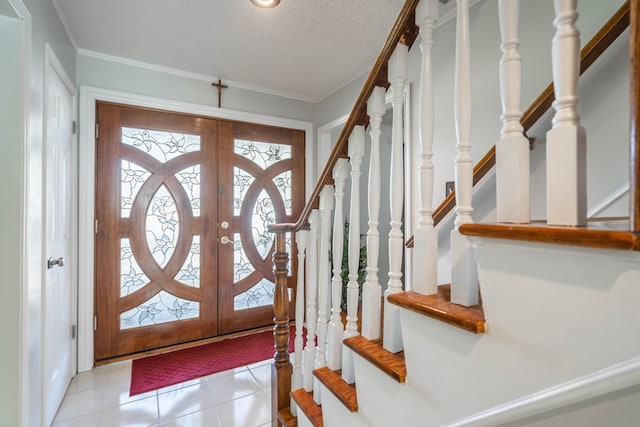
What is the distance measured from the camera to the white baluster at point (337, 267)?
1.22 metres

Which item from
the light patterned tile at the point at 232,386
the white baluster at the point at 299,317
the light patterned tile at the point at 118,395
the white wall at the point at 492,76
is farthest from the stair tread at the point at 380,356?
the light patterned tile at the point at 118,395

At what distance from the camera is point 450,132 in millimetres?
1914

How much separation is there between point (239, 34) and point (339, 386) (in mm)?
2356

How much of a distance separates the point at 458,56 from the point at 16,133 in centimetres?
188

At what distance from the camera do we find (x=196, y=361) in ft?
8.09

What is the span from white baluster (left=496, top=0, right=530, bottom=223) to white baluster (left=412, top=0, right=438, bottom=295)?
0.68ft

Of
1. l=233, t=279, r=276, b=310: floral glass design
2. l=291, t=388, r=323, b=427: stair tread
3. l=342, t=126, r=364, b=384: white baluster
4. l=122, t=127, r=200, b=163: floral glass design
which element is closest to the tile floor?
l=291, t=388, r=323, b=427: stair tread

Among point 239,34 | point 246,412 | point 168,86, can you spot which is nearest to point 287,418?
point 246,412

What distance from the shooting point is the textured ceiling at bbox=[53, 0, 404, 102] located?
1.89m

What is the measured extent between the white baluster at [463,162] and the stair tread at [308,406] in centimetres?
93

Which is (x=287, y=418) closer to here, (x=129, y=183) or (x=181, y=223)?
(x=181, y=223)

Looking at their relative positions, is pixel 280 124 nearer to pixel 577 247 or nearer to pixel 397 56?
pixel 397 56

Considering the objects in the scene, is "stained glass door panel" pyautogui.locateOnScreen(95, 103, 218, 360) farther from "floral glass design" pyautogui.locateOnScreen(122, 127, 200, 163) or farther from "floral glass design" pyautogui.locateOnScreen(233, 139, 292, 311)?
"floral glass design" pyautogui.locateOnScreen(233, 139, 292, 311)

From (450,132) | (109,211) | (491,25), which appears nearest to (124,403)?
(109,211)
